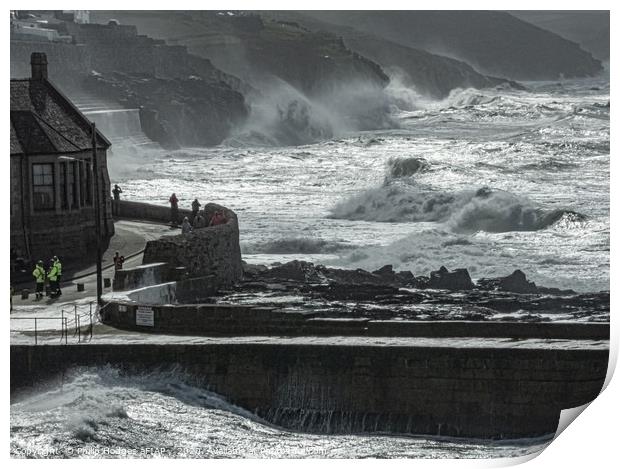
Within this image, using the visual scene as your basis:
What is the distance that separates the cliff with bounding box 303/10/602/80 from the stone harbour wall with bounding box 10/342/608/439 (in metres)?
23.6

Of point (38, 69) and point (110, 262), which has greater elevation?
point (38, 69)

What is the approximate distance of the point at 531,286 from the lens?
3619 centimetres

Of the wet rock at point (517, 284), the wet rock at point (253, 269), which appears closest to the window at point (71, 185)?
the wet rock at point (253, 269)

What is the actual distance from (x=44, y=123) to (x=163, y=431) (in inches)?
457

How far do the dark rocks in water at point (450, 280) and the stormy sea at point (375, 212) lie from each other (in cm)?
270

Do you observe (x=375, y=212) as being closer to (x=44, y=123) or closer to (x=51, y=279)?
(x=44, y=123)

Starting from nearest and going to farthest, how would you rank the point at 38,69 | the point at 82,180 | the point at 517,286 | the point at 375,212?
the point at 82,180 → the point at 38,69 → the point at 517,286 → the point at 375,212

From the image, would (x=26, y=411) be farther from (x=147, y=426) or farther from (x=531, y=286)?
(x=531, y=286)

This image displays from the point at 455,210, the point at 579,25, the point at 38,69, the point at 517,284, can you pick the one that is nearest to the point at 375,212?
the point at 455,210

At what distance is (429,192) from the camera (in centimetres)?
5575

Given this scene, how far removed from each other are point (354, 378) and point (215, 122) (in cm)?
5298

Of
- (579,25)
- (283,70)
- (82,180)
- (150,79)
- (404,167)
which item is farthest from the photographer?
(283,70)

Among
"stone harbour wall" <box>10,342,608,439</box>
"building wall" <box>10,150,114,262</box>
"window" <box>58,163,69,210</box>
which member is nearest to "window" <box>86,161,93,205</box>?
"building wall" <box>10,150,114,262</box>

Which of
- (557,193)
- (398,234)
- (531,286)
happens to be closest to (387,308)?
(531,286)
